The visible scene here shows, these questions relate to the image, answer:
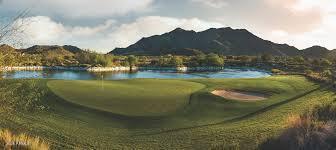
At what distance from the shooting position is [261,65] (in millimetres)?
178750

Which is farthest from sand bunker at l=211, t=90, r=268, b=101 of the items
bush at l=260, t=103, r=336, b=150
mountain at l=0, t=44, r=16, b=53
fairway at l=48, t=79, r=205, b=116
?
mountain at l=0, t=44, r=16, b=53

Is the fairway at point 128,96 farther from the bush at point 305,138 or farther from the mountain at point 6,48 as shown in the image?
the mountain at point 6,48

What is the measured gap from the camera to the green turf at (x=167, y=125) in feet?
73.3

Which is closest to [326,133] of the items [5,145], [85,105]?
[5,145]

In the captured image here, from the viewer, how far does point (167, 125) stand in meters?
27.0

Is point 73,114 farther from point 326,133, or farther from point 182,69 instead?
point 182,69

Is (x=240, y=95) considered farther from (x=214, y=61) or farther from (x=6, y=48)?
(x=214, y=61)

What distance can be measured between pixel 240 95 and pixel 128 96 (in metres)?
12.8

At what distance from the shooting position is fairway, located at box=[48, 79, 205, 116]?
30.5 m

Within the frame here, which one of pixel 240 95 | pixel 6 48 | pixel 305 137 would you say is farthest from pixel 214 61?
pixel 6 48

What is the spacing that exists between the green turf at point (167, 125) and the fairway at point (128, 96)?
0.66m

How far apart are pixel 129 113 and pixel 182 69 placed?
130742 millimetres

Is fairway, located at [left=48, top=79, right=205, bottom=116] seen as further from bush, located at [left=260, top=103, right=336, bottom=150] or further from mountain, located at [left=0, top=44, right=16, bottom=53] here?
mountain, located at [left=0, top=44, right=16, bottom=53]

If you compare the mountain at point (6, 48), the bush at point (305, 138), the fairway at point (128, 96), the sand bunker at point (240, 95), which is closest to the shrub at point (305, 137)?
the bush at point (305, 138)
